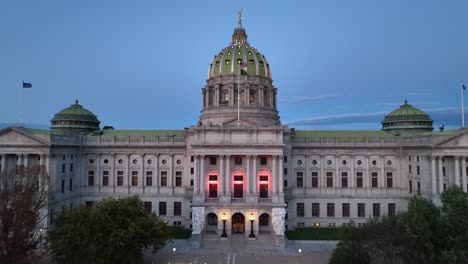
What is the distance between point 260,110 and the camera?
77125 mm

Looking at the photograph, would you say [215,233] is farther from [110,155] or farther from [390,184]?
[390,184]

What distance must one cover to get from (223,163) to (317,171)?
1945cm

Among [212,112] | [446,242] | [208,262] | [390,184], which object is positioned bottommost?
[208,262]

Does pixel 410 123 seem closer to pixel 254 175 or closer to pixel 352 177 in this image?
pixel 352 177

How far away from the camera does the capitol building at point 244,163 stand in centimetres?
6084

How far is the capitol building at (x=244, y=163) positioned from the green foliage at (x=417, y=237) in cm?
1902

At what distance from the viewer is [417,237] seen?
124ft

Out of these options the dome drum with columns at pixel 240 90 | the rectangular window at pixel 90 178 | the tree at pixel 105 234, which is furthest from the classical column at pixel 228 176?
the rectangular window at pixel 90 178

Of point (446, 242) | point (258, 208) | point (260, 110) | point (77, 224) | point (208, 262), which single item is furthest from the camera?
point (260, 110)

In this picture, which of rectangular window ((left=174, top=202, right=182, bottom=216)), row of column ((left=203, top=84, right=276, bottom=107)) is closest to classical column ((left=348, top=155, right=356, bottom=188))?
row of column ((left=203, top=84, right=276, bottom=107))

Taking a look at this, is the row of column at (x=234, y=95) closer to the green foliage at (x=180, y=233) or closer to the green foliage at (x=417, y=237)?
the green foliage at (x=180, y=233)

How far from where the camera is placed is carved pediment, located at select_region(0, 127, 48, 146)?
60750 millimetres

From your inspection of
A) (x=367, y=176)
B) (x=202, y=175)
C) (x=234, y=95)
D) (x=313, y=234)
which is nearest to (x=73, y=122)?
(x=234, y=95)

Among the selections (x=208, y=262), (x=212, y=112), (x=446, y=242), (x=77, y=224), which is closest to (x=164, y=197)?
(x=212, y=112)
